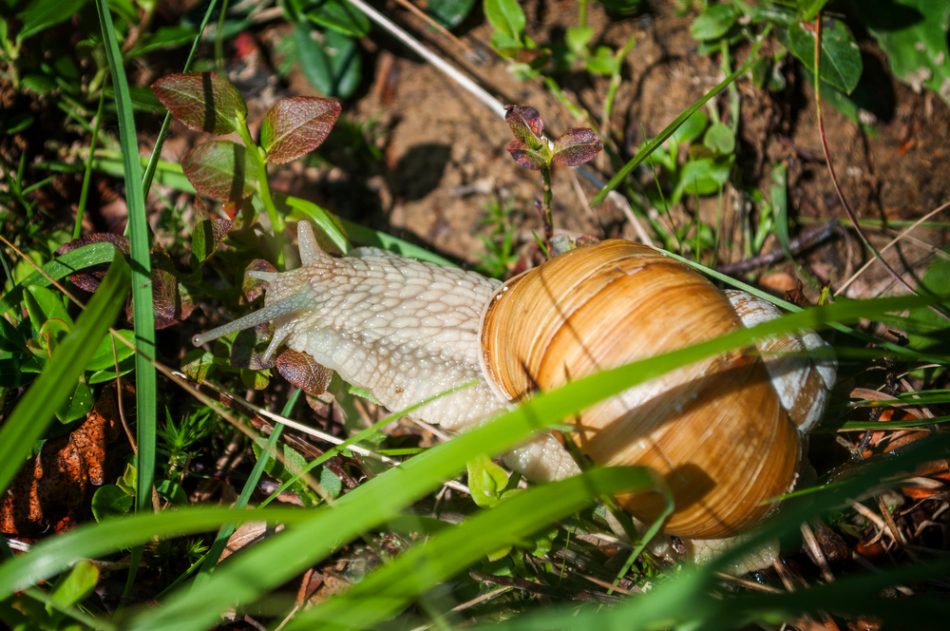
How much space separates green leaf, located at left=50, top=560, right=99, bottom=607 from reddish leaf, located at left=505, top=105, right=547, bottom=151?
186 centimetres

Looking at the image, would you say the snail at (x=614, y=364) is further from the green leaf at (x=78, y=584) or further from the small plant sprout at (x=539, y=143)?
the green leaf at (x=78, y=584)

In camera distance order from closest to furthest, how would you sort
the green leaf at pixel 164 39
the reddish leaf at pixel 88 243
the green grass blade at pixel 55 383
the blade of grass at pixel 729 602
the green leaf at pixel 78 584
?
the blade of grass at pixel 729 602 < the green grass blade at pixel 55 383 < the green leaf at pixel 78 584 < the reddish leaf at pixel 88 243 < the green leaf at pixel 164 39

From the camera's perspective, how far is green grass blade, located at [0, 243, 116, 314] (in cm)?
237

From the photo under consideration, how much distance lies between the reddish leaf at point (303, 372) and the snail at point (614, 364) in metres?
0.05

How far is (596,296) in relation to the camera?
6.84 feet

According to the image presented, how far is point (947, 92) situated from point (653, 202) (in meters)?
1.55

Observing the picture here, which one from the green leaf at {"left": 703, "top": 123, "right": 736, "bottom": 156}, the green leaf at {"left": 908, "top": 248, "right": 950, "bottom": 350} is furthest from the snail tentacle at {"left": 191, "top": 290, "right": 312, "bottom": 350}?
the green leaf at {"left": 908, "top": 248, "right": 950, "bottom": 350}

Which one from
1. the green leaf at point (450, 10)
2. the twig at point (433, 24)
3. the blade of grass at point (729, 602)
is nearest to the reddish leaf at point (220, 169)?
the twig at point (433, 24)

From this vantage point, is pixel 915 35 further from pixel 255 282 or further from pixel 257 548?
pixel 257 548

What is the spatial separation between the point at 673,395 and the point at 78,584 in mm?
1643

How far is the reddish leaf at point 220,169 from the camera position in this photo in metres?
2.55

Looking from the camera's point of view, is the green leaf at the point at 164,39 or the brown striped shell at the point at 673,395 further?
the green leaf at the point at 164,39

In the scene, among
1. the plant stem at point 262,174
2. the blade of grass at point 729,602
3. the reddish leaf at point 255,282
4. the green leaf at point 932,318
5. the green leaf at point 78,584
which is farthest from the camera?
the green leaf at point 932,318

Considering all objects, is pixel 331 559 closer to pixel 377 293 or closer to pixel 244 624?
pixel 244 624
